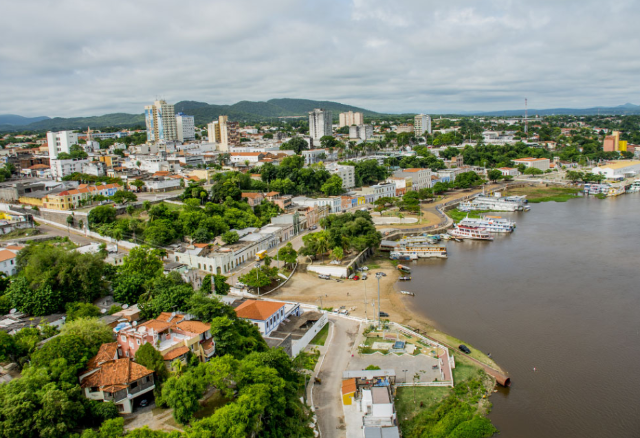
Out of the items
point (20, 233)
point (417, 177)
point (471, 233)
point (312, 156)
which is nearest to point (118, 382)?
point (20, 233)

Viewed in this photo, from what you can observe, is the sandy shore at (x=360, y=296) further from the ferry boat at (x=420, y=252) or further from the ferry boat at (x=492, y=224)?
the ferry boat at (x=492, y=224)

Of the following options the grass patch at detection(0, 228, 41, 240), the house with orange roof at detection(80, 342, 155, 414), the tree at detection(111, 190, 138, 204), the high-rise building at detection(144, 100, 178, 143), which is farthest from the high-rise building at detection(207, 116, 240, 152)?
the house with orange roof at detection(80, 342, 155, 414)

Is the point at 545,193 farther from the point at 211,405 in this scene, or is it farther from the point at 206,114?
the point at 206,114

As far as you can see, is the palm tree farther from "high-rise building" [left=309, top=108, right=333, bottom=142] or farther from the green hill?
the green hill

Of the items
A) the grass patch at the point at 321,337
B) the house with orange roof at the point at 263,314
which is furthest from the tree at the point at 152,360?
the grass patch at the point at 321,337

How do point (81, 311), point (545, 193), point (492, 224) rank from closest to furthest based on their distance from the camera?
point (81, 311), point (492, 224), point (545, 193)

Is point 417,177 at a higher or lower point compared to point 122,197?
lower
